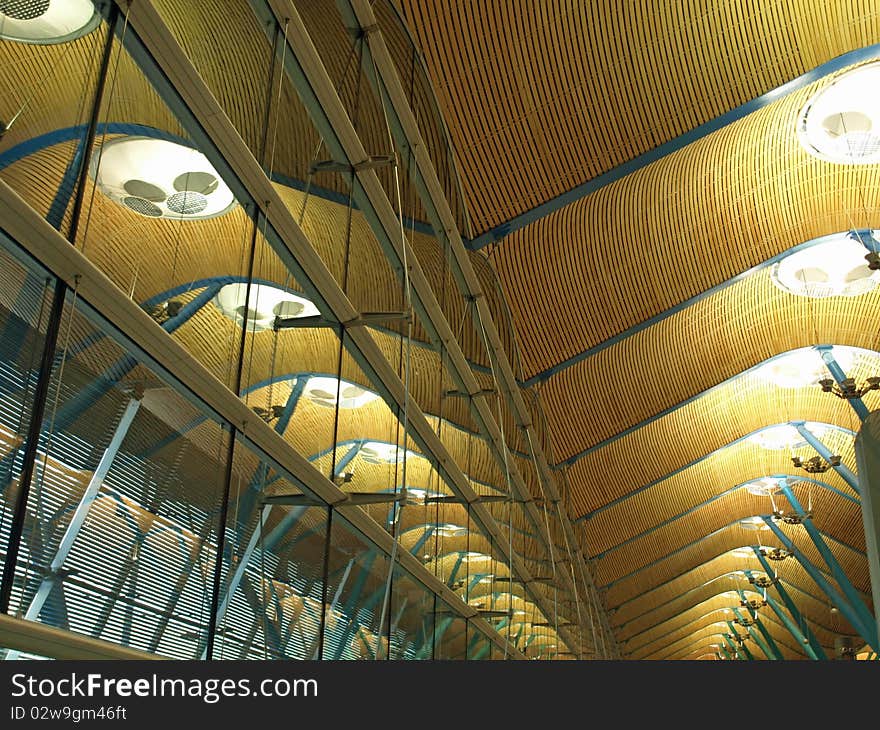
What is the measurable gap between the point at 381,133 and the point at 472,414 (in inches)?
255

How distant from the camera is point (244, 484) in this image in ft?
22.5

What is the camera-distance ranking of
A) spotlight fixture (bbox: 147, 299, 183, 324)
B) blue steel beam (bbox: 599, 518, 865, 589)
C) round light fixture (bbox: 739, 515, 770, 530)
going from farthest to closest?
round light fixture (bbox: 739, 515, 770, 530) → blue steel beam (bbox: 599, 518, 865, 589) → spotlight fixture (bbox: 147, 299, 183, 324)

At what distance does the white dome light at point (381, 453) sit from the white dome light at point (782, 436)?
24.6 m

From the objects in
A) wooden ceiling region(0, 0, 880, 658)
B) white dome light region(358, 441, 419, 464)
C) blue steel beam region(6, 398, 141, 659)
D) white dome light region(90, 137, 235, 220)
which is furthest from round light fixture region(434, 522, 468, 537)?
blue steel beam region(6, 398, 141, 659)

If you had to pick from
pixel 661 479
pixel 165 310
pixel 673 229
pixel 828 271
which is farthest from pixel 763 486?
pixel 165 310

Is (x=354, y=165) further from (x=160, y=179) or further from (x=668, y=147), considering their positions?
(x=668, y=147)

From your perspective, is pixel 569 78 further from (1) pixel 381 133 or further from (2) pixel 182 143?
(2) pixel 182 143

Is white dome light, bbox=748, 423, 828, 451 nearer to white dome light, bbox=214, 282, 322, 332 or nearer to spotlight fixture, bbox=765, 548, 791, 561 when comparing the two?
spotlight fixture, bbox=765, 548, 791, 561

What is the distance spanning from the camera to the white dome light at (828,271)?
22641mm

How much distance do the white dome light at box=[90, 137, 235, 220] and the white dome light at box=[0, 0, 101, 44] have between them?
0.57m

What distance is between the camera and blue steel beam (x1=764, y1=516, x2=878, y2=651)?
35.4 meters

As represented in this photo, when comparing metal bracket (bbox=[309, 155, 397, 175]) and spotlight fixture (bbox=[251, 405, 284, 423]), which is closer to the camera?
spotlight fixture (bbox=[251, 405, 284, 423])

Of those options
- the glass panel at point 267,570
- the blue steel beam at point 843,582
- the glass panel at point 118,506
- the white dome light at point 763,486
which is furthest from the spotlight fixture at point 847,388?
the glass panel at point 118,506

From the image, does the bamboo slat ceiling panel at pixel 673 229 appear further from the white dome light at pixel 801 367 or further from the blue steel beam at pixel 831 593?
the blue steel beam at pixel 831 593
